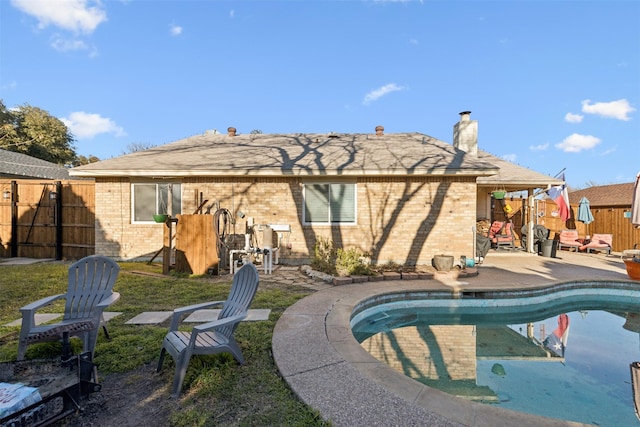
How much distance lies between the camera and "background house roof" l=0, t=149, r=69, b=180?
47.9 feet

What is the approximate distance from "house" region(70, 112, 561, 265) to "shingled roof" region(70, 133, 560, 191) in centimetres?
4

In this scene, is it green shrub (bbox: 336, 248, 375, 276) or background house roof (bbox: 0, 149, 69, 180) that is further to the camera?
background house roof (bbox: 0, 149, 69, 180)

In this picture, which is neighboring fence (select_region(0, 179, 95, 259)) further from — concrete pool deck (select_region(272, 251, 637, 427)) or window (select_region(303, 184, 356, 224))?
concrete pool deck (select_region(272, 251, 637, 427))

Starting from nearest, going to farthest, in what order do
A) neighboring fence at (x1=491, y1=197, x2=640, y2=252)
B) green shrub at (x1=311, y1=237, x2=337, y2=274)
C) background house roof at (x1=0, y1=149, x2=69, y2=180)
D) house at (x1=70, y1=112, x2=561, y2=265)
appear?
green shrub at (x1=311, y1=237, x2=337, y2=274) → house at (x1=70, y1=112, x2=561, y2=265) → neighboring fence at (x1=491, y1=197, x2=640, y2=252) → background house roof at (x1=0, y1=149, x2=69, y2=180)

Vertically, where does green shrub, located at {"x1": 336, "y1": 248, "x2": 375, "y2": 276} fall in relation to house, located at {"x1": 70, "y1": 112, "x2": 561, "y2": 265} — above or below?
below

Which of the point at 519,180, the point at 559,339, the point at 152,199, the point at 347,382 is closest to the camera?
the point at 347,382

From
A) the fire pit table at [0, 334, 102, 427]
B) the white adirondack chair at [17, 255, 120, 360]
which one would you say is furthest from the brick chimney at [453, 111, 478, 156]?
the fire pit table at [0, 334, 102, 427]

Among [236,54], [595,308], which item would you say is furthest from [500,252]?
[236,54]

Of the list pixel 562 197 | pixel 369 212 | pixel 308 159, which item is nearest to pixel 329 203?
pixel 369 212

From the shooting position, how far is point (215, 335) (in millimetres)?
3094

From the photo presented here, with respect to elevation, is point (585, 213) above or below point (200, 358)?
above

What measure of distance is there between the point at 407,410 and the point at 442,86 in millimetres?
16421

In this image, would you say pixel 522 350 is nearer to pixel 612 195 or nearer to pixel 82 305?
pixel 82 305

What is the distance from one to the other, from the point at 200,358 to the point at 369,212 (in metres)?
7.06
